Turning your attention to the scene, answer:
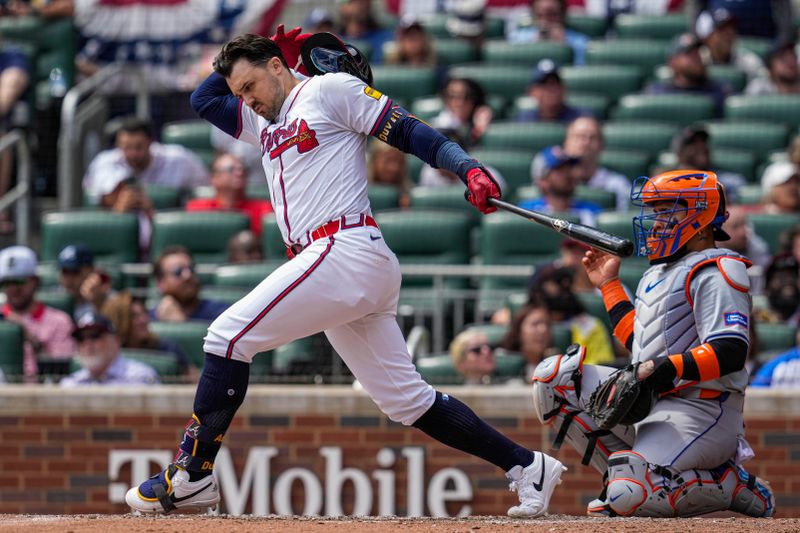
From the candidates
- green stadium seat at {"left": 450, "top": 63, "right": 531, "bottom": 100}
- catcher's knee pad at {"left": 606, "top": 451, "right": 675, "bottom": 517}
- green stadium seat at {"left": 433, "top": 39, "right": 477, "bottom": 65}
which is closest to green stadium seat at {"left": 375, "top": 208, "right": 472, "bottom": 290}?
green stadium seat at {"left": 450, "top": 63, "right": 531, "bottom": 100}

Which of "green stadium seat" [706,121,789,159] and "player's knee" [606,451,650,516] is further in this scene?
"green stadium seat" [706,121,789,159]

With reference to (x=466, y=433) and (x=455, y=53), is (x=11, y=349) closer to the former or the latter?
(x=466, y=433)

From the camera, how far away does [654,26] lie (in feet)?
36.9

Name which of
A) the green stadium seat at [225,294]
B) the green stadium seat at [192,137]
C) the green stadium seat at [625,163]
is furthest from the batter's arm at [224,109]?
the green stadium seat at [192,137]

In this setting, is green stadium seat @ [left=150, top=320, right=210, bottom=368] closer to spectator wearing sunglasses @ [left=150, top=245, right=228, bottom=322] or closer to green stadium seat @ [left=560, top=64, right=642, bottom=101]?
spectator wearing sunglasses @ [left=150, top=245, right=228, bottom=322]

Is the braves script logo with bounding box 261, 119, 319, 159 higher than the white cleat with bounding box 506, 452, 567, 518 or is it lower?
higher

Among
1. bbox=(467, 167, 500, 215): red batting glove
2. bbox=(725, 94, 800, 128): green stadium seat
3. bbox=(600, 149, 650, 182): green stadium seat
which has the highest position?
bbox=(725, 94, 800, 128): green stadium seat

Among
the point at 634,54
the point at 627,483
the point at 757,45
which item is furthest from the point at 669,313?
the point at 757,45

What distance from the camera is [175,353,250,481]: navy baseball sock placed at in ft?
14.6

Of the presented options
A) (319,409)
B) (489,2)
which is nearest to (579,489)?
(319,409)

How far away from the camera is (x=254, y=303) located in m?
4.39

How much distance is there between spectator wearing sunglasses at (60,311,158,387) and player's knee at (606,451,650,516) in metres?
3.24

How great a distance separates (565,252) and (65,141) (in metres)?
4.08

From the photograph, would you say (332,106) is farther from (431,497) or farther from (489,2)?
(489,2)
